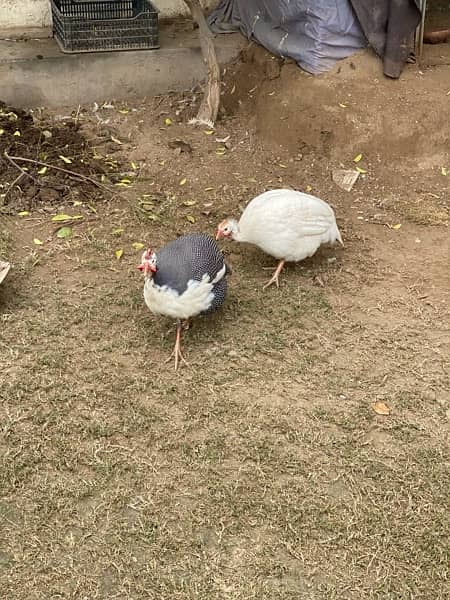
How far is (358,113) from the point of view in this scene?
643cm

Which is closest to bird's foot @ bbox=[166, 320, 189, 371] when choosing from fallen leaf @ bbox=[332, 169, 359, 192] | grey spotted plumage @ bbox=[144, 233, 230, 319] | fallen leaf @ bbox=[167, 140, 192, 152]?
grey spotted plumage @ bbox=[144, 233, 230, 319]

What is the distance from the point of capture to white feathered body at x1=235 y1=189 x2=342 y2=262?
15.6 ft

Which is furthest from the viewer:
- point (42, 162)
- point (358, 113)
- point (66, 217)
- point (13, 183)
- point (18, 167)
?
point (358, 113)

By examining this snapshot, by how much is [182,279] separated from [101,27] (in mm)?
4184

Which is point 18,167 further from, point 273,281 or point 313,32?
point 313,32

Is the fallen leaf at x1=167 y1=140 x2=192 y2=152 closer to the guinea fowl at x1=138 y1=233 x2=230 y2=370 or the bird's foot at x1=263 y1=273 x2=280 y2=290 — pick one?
the bird's foot at x1=263 y1=273 x2=280 y2=290

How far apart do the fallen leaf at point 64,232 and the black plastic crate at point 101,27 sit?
8.49 ft

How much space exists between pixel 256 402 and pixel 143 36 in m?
4.69

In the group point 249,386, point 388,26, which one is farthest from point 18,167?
point 388,26

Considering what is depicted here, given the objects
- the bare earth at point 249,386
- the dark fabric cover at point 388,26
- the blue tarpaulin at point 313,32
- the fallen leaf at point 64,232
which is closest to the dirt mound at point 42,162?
the bare earth at point 249,386

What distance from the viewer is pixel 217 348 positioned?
4375 millimetres

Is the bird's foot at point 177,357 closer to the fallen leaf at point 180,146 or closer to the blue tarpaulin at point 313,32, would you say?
the fallen leaf at point 180,146

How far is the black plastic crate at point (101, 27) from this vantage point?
7262 millimetres

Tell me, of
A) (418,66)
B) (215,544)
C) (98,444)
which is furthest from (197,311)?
(418,66)
